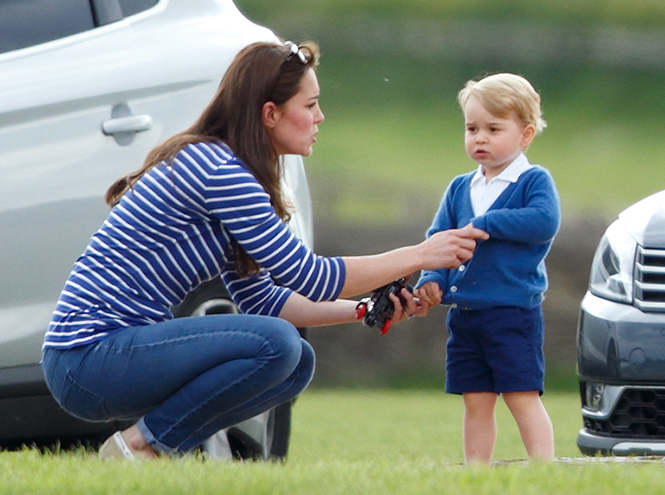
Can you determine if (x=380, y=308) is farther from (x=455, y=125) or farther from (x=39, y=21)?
(x=455, y=125)

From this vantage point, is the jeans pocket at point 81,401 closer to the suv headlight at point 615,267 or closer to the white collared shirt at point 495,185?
the white collared shirt at point 495,185

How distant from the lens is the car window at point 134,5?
4.52 m

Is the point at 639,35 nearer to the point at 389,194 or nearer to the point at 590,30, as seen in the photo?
the point at 590,30

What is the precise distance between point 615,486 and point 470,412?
1260 mm

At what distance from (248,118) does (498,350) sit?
3.78ft

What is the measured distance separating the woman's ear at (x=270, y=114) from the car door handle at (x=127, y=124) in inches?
20.9

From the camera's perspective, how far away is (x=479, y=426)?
4445 mm

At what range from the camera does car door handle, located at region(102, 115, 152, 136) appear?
4215 mm

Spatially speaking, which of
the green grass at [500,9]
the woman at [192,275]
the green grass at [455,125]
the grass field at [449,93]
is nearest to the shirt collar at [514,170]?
the woman at [192,275]

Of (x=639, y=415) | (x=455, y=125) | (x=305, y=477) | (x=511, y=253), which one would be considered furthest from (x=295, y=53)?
(x=455, y=125)

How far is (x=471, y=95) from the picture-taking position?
4398 millimetres

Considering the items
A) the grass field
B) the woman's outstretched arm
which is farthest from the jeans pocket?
the grass field

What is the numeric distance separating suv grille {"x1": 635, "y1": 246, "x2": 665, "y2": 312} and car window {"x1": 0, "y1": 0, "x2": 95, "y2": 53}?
79.6 inches

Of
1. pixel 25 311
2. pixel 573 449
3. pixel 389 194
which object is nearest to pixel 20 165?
pixel 25 311
